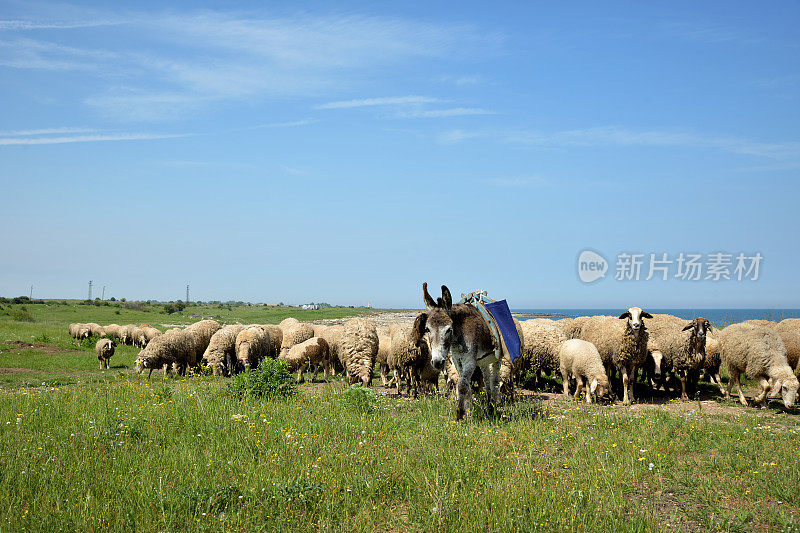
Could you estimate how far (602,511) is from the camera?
596cm

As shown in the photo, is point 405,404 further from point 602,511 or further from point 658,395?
point 658,395

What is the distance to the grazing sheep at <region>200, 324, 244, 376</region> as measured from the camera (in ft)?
73.1

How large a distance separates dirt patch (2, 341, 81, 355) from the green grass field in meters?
20.7

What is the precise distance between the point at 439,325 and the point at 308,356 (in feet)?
40.7

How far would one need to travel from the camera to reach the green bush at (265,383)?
12.2 metres

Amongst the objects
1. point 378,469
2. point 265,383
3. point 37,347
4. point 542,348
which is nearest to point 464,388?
point 378,469

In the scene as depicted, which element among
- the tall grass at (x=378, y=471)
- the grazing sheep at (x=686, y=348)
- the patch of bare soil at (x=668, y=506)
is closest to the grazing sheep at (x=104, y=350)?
the tall grass at (x=378, y=471)

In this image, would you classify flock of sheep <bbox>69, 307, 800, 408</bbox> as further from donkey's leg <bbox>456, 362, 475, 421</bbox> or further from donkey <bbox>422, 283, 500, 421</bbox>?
donkey's leg <bbox>456, 362, 475, 421</bbox>

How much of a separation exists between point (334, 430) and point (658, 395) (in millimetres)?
13092

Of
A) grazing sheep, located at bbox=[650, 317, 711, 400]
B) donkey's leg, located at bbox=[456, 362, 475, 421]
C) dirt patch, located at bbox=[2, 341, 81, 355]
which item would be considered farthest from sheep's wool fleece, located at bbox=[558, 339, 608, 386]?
dirt patch, located at bbox=[2, 341, 81, 355]

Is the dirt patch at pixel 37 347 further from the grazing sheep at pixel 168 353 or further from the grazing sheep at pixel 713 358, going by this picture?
the grazing sheep at pixel 713 358

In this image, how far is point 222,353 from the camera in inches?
886

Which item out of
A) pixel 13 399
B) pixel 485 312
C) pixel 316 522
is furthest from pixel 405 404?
pixel 13 399

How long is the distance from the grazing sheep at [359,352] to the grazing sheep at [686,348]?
956 cm
